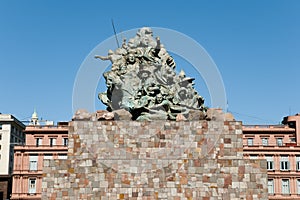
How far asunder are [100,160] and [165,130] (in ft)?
10.5

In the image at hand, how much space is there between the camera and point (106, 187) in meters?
20.8

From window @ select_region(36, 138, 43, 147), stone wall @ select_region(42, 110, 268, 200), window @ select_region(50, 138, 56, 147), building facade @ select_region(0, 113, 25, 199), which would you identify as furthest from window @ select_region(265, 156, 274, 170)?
stone wall @ select_region(42, 110, 268, 200)

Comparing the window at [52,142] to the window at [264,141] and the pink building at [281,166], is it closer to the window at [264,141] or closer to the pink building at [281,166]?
the pink building at [281,166]

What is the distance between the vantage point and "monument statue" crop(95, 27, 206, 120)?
22.7m

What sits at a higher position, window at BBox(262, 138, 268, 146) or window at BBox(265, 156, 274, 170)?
window at BBox(262, 138, 268, 146)

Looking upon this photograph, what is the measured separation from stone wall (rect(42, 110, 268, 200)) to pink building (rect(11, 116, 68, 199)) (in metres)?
36.8

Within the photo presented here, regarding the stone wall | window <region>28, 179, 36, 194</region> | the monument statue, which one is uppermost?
the monument statue

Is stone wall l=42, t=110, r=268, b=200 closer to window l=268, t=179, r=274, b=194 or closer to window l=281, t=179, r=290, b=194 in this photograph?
window l=268, t=179, r=274, b=194

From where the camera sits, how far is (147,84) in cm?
2345

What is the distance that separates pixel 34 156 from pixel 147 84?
128 feet

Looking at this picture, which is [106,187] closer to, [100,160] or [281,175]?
[100,160]

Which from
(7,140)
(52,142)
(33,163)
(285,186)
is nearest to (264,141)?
(285,186)

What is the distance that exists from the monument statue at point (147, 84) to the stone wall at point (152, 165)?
2.80ft

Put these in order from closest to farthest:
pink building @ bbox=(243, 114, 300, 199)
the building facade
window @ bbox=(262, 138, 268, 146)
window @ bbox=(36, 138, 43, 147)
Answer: pink building @ bbox=(243, 114, 300, 199) < window @ bbox=(36, 138, 43, 147) < window @ bbox=(262, 138, 268, 146) < the building facade
